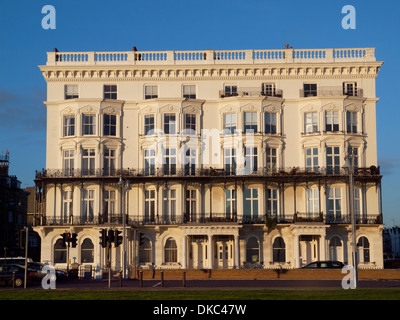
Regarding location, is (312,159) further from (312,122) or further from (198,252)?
(198,252)

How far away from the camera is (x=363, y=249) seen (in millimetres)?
57562

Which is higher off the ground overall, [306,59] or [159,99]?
[306,59]

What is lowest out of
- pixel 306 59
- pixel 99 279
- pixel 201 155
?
pixel 99 279

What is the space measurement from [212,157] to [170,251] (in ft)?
29.8

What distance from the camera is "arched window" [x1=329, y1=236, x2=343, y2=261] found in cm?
5719

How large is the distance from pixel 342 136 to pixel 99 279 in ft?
81.9

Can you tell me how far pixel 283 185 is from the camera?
5853 cm

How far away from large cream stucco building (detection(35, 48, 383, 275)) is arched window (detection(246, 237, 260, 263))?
9cm

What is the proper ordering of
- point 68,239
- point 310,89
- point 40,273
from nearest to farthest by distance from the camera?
1. point 40,273
2. point 68,239
3. point 310,89

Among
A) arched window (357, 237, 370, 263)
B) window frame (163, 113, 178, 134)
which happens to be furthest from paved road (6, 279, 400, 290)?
window frame (163, 113, 178, 134)

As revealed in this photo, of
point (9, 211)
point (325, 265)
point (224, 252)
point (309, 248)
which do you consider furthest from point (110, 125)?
point (9, 211)

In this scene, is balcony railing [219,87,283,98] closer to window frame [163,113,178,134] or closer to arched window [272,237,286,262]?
window frame [163,113,178,134]
